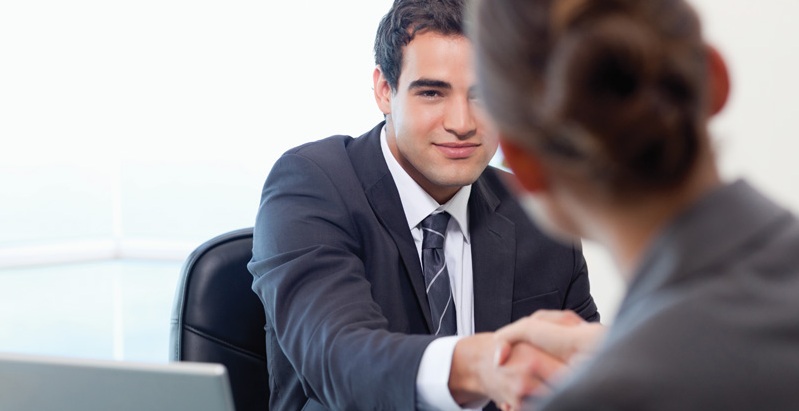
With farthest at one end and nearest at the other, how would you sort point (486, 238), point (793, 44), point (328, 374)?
point (793, 44)
point (486, 238)
point (328, 374)

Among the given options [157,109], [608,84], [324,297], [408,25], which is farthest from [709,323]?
[157,109]

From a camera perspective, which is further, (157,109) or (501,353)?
(157,109)

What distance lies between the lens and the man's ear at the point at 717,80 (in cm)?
78

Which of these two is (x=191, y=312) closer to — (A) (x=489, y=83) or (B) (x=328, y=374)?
(B) (x=328, y=374)

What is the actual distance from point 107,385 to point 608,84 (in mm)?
631

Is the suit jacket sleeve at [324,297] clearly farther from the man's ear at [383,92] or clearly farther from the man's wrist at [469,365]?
the man's ear at [383,92]

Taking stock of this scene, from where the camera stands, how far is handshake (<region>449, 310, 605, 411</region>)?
1.35 m

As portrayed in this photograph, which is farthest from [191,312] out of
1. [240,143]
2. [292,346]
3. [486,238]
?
[240,143]

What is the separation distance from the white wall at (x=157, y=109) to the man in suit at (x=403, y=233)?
285 cm

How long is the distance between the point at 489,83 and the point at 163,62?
17.2 ft

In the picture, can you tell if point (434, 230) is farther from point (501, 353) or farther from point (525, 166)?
point (525, 166)

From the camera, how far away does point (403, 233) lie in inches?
76.2

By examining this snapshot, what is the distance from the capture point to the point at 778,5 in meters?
2.97

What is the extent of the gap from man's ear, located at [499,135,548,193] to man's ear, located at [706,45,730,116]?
14cm
